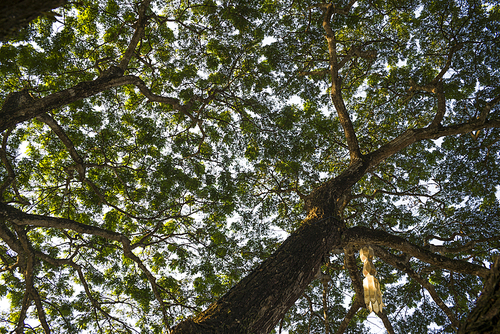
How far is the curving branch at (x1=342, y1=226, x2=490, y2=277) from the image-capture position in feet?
12.3

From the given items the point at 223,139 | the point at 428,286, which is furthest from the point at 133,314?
the point at 428,286

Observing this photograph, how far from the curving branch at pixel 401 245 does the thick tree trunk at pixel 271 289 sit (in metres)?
0.37

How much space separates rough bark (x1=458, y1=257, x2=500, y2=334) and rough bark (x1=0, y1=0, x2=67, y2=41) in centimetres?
235

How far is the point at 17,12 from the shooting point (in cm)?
130

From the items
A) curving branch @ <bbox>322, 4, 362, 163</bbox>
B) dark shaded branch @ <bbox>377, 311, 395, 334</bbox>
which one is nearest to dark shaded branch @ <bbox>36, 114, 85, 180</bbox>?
curving branch @ <bbox>322, 4, 362, 163</bbox>

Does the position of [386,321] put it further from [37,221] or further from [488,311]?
[37,221]

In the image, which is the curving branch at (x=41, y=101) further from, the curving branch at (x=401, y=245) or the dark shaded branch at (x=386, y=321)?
the dark shaded branch at (x=386, y=321)

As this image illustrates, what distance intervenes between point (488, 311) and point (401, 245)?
10.2 ft

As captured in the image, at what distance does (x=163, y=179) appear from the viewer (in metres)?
6.18

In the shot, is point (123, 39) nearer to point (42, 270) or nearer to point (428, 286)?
point (42, 270)

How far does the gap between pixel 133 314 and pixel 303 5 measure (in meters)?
7.84

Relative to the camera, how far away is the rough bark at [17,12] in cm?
128

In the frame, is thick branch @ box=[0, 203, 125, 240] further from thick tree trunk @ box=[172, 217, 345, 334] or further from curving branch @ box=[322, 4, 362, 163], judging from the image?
curving branch @ box=[322, 4, 362, 163]

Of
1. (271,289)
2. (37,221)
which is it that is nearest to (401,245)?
(271,289)
